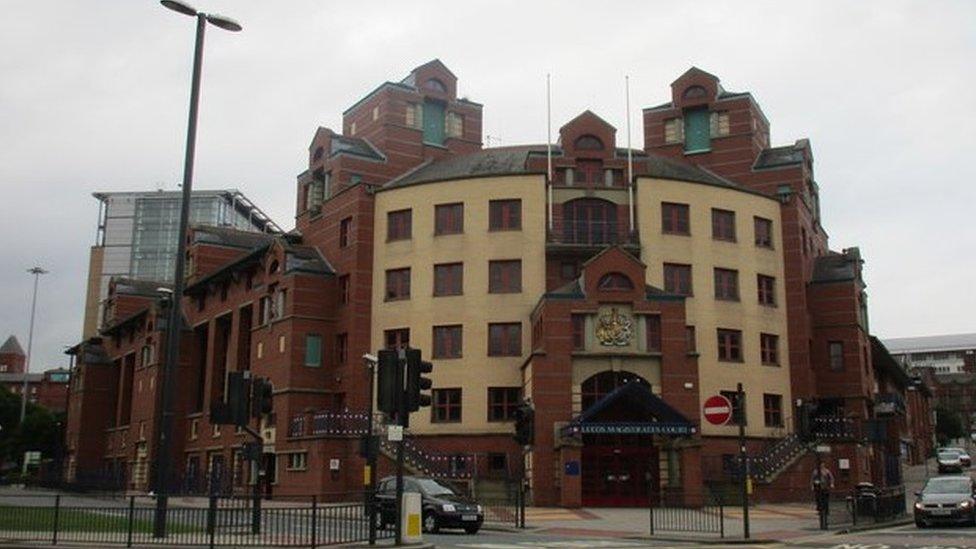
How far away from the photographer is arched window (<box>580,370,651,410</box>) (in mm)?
43438

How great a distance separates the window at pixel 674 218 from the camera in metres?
50.6

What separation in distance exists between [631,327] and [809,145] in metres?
23.2

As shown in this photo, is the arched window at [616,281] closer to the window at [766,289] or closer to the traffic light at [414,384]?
the window at [766,289]

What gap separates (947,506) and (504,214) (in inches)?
1064

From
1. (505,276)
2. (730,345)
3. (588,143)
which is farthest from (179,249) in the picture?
(730,345)

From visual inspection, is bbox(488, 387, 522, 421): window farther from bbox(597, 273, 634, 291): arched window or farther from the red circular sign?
the red circular sign

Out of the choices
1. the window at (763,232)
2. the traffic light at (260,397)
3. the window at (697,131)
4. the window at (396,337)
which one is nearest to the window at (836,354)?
the window at (763,232)

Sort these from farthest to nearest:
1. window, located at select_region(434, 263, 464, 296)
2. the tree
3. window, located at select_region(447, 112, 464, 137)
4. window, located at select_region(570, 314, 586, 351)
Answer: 1. the tree
2. window, located at select_region(447, 112, 464, 137)
3. window, located at select_region(434, 263, 464, 296)
4. window, located at select_region(570, 314, 586, 351)

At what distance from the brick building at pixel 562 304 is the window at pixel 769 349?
6.3 inches

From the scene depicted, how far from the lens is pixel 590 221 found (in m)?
50.3

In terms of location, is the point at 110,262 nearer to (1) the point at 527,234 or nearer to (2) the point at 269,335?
(2) the point at 269,335

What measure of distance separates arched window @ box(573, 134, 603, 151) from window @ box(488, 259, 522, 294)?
23.9ft

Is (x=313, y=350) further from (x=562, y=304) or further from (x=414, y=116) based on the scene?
(x=414, y=116)

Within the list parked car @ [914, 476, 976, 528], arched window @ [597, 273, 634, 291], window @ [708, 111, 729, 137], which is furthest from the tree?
parked car @ [914, 476, 976, 528]
